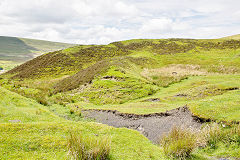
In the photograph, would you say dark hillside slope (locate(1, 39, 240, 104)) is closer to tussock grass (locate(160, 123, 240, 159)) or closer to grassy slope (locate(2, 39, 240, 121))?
grassy slope (locate(2, 39, 240, 121))

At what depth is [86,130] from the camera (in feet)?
35.0

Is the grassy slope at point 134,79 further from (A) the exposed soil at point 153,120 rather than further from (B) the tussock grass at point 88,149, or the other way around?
(B) the tussock grass at point 88,149

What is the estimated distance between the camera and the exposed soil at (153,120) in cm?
1453

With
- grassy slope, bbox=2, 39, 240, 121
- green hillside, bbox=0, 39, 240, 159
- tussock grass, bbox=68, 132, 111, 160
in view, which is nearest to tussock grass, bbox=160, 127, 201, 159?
green hillside, bbox=0, 39, 240, 159

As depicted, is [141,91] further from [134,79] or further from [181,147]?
[181,147]

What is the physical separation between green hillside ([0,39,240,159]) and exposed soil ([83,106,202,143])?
0.65m

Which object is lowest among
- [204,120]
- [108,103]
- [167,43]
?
[108,103]

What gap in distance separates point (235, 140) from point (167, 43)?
94.3 meters

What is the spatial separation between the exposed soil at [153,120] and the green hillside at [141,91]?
25.6 inches

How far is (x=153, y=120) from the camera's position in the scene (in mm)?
17266

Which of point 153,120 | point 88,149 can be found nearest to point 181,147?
point 88,149

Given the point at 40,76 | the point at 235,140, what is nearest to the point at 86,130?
the point at 235,140

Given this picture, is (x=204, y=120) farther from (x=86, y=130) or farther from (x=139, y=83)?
(x=139, y=83)

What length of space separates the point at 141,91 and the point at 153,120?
14644 millimetres
